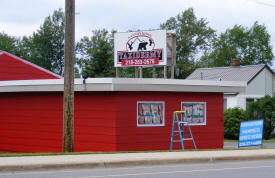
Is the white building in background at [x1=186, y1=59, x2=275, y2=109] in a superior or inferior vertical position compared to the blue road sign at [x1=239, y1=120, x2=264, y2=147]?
superior

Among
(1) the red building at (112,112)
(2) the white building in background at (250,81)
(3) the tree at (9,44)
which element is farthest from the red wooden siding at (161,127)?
(3) the tree at (9,44)

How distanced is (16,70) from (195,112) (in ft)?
40.1

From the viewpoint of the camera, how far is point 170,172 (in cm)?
1294

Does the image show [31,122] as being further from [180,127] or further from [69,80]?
[180,127]

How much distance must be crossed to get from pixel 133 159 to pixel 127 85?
479cm

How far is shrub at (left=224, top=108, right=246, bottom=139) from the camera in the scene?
3291 centimetres

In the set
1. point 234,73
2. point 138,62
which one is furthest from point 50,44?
point 138,62

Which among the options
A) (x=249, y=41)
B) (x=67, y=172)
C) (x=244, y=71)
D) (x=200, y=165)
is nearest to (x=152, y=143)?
(x=200, y=165)

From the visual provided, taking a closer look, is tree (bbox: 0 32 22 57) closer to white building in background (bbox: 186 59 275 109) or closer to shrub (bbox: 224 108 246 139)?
white building in background (bbox: 186 59 275 109)

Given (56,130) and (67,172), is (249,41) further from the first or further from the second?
(67,172)

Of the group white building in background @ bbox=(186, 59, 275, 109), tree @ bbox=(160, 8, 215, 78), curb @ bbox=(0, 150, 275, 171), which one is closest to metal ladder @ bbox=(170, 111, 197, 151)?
curb @ bbox=(0, 150, 275, 171)

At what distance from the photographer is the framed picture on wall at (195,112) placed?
21.5 metres

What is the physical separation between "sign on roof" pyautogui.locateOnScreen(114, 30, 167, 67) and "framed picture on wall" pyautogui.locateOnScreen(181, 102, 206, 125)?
2.68 meters

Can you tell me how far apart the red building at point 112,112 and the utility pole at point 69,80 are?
1989mm
